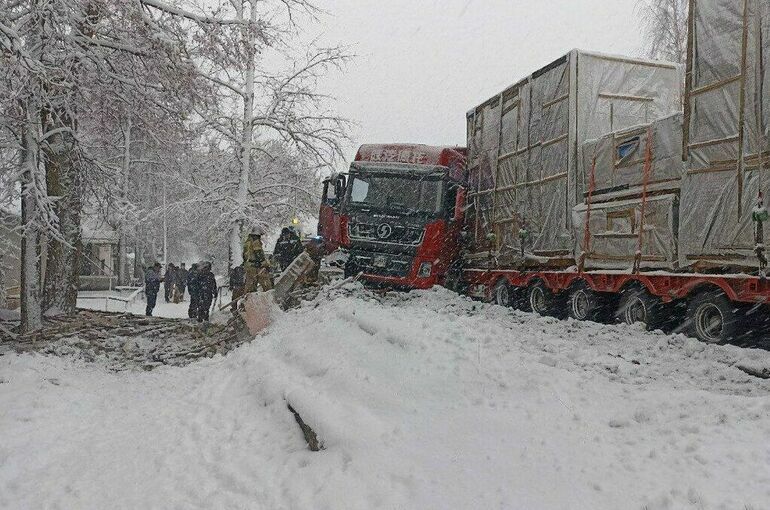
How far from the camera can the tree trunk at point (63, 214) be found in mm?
9781

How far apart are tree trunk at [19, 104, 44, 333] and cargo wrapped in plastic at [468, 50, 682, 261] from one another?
26.9 ft

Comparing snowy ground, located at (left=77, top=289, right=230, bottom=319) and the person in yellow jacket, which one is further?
snowy ground, located at (left=77, top=289, right=230, bottom=319)

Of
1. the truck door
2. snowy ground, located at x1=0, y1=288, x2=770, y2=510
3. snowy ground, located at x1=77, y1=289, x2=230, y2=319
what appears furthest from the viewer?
snowy ground, located at x1=77, y1=289, x2=230, y2=319

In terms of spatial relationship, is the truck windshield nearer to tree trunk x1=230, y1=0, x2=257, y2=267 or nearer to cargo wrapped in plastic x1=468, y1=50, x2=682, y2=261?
cargo wrapped in plastic x1=468, y1=50, x2=682, y2=261

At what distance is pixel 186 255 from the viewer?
62.9 metres

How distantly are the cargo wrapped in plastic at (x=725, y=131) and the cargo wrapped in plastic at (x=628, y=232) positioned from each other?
34 cm

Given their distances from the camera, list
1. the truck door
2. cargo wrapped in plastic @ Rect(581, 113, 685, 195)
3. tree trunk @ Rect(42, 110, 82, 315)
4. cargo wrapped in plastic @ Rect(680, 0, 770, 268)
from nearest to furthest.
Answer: cargo wrapped in plastic @ Rect(680, 0, 770, 268) < cargo wrapped in plastic @ Rect(581, 113, 685, 195) < tree trunk @ Rect(42, 110, 82, 315) < the truck door

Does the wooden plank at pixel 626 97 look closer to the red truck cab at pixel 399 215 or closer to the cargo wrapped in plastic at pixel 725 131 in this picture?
the cargo wrapped in plastic at pixel 725 131

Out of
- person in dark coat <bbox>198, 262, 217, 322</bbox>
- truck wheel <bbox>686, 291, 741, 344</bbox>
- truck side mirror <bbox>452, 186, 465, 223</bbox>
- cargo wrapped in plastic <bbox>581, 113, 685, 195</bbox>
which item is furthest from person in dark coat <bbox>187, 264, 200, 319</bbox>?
truck wheel <bbox>686, 291, 741, 344</bbox>

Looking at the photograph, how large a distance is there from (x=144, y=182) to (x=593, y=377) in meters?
34.9

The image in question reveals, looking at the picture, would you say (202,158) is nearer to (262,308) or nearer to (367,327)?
(262,308)

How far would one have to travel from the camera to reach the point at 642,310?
8492 millimetres

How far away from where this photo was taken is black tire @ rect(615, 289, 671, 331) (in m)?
8.10

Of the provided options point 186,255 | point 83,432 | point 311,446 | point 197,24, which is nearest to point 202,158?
point 197,24
